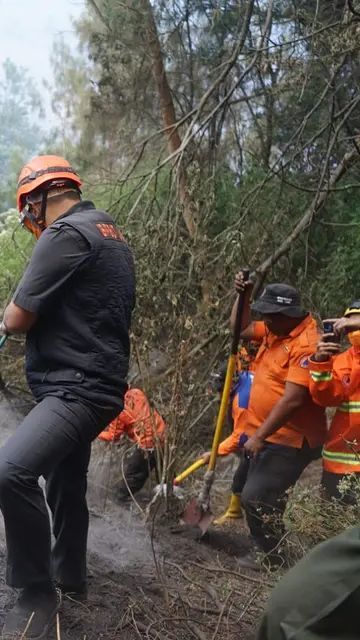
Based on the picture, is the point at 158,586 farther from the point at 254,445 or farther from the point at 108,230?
the point at 108,230

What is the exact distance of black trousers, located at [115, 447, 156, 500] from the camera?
5570 millimetres

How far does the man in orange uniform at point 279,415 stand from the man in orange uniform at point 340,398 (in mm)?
302

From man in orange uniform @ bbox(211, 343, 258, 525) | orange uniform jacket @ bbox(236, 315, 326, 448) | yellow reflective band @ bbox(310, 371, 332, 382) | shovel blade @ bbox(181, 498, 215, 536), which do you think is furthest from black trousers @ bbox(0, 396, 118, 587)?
shovel blade @ bbox(181, 498, 215, 536)

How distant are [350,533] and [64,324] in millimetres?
1850

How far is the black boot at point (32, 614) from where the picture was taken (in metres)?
2.90

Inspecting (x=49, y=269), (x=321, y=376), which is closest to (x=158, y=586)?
(x=321, y=376)

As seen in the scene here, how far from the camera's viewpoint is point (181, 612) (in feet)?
11.5

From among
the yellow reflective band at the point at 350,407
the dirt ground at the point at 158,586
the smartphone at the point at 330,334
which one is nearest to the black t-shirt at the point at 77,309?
the dirt ground at the point at 158,586

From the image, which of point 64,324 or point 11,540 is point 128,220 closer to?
point 64,324

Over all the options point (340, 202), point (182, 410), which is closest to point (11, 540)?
point (182, 410)

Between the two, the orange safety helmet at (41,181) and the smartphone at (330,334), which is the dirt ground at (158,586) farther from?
the orange safety helmet at (41,181)

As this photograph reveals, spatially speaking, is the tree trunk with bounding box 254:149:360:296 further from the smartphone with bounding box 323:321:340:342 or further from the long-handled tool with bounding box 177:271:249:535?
the smartphone with bounding box 323:321:340:342

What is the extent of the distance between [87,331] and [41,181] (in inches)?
28.1

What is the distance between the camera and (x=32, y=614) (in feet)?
9.59
